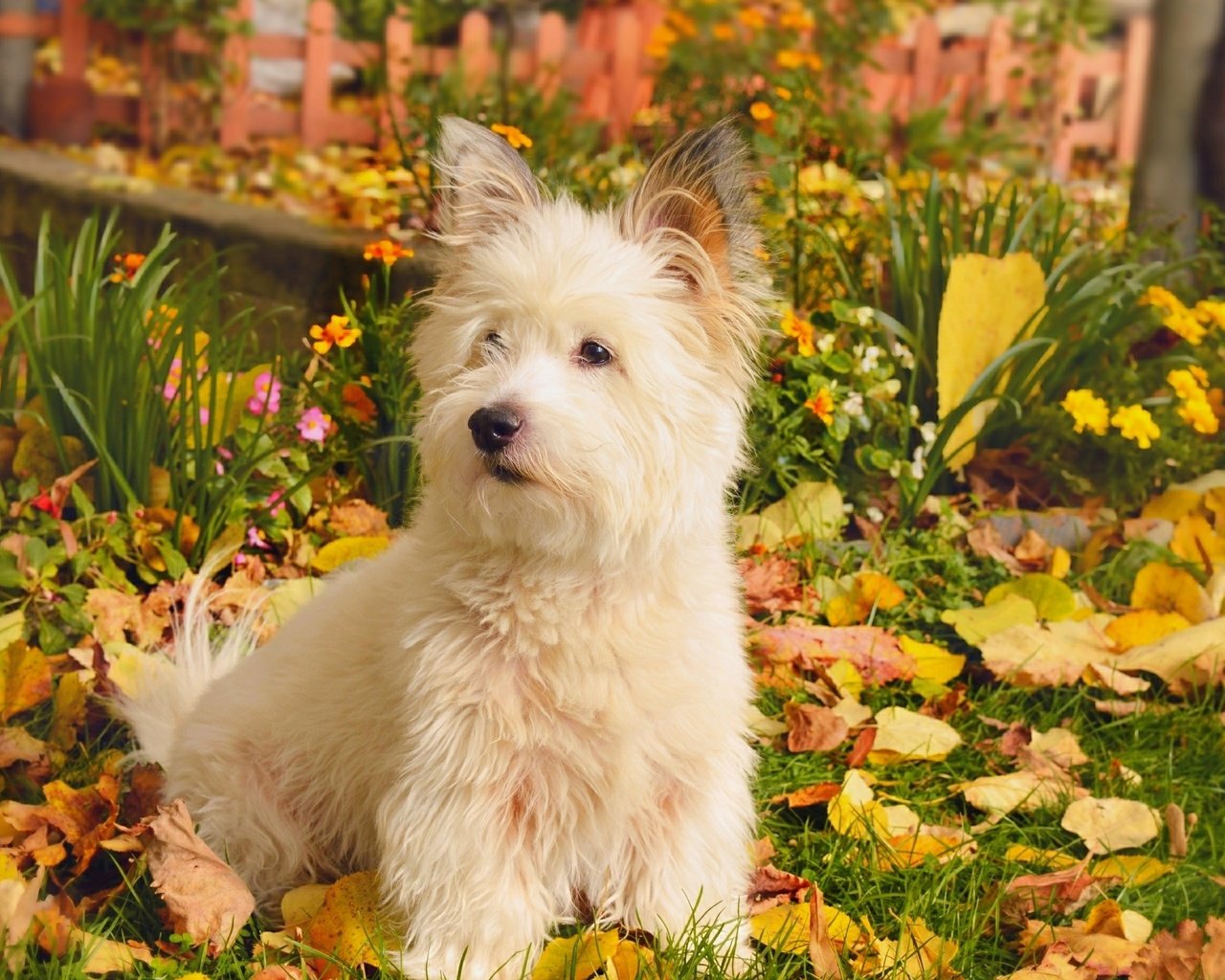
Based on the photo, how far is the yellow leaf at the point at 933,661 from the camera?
3.43 meters

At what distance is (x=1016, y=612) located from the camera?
11.6 ft

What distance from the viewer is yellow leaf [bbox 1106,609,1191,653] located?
3529 mm

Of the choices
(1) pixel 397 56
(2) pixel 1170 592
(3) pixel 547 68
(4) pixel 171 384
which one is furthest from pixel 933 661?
(1) pixel 397 56

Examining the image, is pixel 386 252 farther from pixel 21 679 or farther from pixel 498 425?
Result: pixel 498 425

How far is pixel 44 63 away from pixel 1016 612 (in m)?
5.96

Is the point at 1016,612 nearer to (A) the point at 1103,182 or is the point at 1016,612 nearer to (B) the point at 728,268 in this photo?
(B) the point at 728,268

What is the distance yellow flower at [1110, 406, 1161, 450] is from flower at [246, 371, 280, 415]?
2.38 meters

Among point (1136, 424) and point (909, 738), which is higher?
point (1136, 424)

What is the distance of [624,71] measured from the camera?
766 centimetres

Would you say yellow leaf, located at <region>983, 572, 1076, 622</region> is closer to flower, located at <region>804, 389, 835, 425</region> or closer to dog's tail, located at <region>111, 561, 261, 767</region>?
flower, located at <region>804, 389, 835, 425</region>

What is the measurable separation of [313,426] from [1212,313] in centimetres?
279

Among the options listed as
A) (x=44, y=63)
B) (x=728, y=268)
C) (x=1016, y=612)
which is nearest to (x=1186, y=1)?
(x=1016, y=612)

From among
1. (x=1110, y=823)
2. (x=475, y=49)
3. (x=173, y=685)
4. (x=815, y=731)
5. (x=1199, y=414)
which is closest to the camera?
(x=1110, y=823)

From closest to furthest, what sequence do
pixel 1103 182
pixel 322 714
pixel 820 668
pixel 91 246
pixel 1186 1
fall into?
pixel 322 714
pixel 820 668
pixel 91 246
pixel 1186 1
pixel 1103 182
